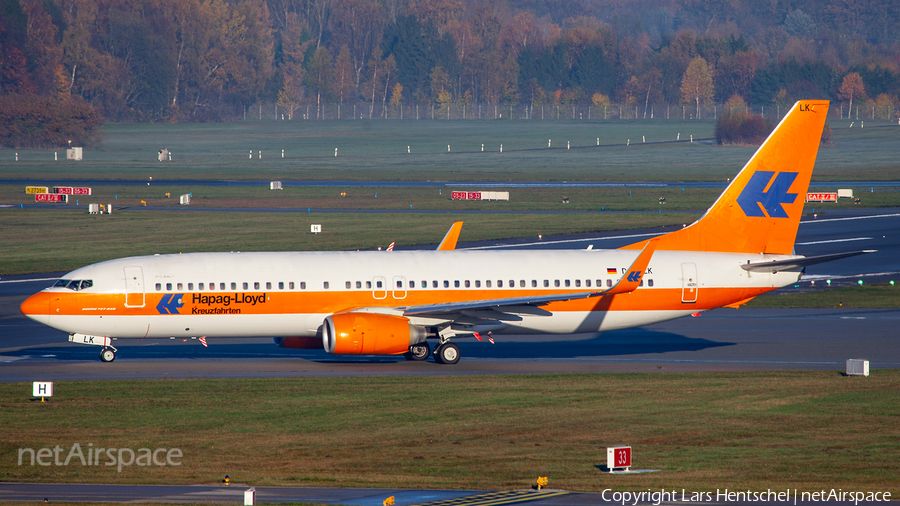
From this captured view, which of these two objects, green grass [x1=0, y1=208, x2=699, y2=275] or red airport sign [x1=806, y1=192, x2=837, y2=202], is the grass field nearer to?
red airport sign [x1=806, y1=192, x2=837, y2=202]

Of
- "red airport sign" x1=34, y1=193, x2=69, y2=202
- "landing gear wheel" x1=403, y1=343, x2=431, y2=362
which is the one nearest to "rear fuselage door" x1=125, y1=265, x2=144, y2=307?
"landing gear wheel" x1=403, y1=343, x2=431, y2=362

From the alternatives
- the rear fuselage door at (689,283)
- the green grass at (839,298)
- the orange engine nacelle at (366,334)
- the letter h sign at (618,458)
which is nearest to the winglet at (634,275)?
the rear fuselage door at (689,283)

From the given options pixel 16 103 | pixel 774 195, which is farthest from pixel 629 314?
pixel 16 103

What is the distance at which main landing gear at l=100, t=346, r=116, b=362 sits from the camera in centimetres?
3572

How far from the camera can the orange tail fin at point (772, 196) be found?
123ft

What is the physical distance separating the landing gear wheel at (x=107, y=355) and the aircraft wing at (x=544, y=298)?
1019 centimetres

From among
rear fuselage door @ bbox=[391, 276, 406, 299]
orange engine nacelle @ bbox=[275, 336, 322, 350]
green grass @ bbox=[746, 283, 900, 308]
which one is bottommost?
orange engine nacelle @ bbox=[275, 336, 322, 350]

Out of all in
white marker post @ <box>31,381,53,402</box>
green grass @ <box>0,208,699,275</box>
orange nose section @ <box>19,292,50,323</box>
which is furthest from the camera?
green grass @ <box>0,208,699,275</box>

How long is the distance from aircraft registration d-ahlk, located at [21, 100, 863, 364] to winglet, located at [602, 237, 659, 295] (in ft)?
0.15

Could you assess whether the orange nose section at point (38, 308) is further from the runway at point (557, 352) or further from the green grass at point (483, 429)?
the green grass at point (483, 429)

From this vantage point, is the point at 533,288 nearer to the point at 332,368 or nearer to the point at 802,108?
the point at 332,368

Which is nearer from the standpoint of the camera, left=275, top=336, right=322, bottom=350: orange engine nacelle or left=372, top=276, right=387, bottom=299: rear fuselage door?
left=372, top=276, right=387, bottom=299: rear fuselage door

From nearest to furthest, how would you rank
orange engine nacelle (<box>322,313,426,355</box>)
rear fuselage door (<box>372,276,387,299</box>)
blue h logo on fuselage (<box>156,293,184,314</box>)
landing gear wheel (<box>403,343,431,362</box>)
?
orange engine nacelle (<box>322,313,426,355</box>), blue h logo on fuselage (<box>156,293,184,314</box>), rear fuselage door (<box>372,276,387,299</box>), landing gear wheel (<box>403,343,431,362</box>)

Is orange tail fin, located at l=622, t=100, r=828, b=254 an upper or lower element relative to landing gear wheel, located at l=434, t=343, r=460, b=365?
upper
